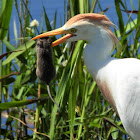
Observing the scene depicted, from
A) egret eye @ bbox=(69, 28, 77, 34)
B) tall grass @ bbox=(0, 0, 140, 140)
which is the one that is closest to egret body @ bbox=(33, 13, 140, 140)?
egret eye @ bbox=(69, 28, 77, 34)

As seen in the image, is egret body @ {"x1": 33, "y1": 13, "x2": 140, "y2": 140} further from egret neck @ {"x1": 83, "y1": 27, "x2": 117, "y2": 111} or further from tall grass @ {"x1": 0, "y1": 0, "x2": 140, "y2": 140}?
tall grass @ {"x1": 0, "y1": 0, "x2": 140, "y2": 140}

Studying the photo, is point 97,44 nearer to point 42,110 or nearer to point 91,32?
point 91,32

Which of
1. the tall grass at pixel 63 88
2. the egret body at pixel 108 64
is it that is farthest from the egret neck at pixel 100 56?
the tall grass at pixel 63 88

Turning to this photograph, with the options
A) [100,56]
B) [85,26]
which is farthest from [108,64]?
[85,26]

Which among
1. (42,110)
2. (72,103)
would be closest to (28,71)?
(42,110)

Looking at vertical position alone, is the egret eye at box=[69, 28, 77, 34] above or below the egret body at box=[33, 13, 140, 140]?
above

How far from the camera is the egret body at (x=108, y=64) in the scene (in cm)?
177

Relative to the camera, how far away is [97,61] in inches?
73.5

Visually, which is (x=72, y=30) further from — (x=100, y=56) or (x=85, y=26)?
(x=100, y=56)

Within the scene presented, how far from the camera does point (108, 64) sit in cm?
186

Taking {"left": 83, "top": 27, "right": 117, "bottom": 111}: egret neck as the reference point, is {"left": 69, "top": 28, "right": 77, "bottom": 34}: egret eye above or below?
above

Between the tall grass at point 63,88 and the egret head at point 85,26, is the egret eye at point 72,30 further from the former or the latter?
the tall grass at point 63,88

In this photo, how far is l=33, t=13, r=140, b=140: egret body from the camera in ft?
5.80

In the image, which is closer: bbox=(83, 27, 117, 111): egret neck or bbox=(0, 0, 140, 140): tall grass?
bbox=(83, 27, 117, 111): egret neck
